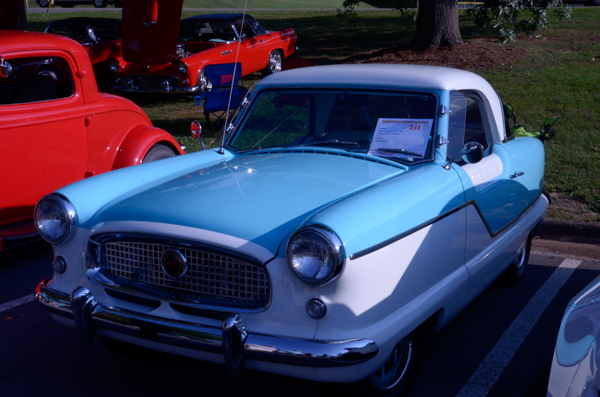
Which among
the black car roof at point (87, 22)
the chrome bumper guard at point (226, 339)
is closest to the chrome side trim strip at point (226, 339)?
the chrome bumper guard at point (226, 339)

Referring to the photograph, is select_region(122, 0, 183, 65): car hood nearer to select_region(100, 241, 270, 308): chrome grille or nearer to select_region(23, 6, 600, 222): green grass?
select_region(23, 6, 600, 222): green grass

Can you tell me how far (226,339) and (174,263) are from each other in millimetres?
465

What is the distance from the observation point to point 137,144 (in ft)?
19.1

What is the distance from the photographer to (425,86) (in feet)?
12.0

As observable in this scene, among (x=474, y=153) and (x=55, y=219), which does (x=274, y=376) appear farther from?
(x=474, y=153)

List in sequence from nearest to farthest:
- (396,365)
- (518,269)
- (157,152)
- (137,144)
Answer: (396,365)
(518,269)
(137,144)
(157,152)

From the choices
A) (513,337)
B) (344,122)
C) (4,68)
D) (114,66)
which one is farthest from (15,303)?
(114,66)

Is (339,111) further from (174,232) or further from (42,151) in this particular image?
(42,151)

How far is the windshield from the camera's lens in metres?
3.60

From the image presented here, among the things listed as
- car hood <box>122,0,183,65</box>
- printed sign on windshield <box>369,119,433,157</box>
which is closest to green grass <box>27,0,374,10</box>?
car hood <box>122,0,183,65</box>

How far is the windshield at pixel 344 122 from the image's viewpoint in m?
3.60

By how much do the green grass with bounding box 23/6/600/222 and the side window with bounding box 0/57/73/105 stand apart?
10.7ft

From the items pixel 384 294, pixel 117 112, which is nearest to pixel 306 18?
pixel 117 112

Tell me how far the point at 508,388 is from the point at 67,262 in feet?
8.01
